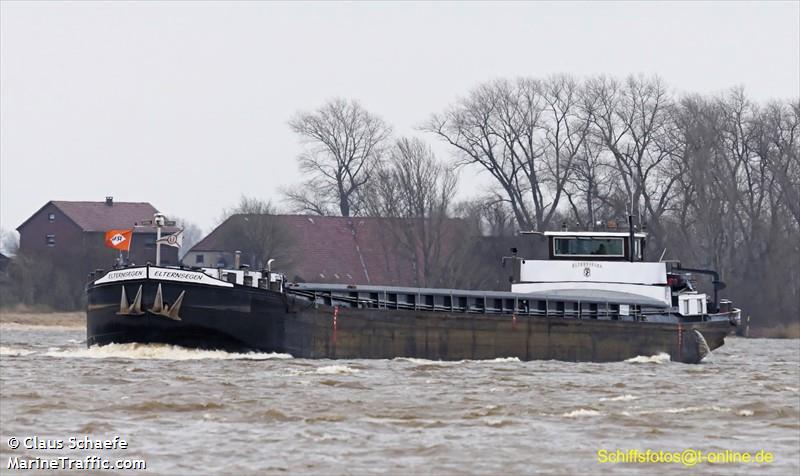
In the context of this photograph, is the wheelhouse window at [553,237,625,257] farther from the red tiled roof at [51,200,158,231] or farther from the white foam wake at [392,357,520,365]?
the red tiled roof at [51,200,158,231]

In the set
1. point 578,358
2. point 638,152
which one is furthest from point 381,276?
point 578,358

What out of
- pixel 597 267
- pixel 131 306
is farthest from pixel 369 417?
pixel 597 267

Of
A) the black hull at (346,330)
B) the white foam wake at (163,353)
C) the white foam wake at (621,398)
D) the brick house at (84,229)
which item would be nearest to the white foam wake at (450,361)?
the black hull at (346,330)

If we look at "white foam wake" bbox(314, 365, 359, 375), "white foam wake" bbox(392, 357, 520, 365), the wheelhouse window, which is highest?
the wheelhouse window

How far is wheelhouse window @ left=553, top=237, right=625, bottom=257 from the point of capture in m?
51.8

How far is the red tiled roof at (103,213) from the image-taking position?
95438 mm

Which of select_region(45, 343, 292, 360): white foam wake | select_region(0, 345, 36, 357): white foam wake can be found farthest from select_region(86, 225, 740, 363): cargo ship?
select_region(0, 345, 36, 357): white foam wake

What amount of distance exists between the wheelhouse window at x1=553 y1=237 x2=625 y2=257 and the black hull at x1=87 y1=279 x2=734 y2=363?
12.6ft

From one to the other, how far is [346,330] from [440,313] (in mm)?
3767

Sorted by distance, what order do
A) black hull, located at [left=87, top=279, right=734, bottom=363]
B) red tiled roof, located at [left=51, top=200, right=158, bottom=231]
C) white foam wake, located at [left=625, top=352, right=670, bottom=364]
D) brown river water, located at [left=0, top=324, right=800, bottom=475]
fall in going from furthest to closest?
red tiled roof, located at [left=51, top=200, right=158, bottom=231] → white foam wake, located at [left=625, top=352, right=670, bottom=364] → black hull, located at [left=87, top=279, right=734, bottom=363] → brown river water, located at [left=0, top=324, right=800, bottom=475]

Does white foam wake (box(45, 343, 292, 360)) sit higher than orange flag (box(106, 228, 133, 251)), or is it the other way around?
orange flag (box(106, 228, 133, 251))

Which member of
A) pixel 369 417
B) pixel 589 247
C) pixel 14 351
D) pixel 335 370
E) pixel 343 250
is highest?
pixel 343 250

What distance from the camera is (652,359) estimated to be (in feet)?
158

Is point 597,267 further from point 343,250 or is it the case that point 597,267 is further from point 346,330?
point 343,250
